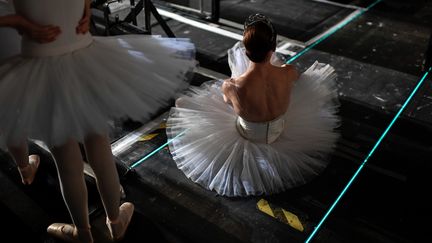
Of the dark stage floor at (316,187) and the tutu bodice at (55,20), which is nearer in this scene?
the tutu bodice at (55,20)

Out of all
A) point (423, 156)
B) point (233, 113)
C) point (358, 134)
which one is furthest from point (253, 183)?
point (423, 156)

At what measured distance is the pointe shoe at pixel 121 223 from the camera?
185 centimetres

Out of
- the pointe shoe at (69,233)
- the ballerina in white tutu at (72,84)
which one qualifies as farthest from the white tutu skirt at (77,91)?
the pointe shoe at (69,233)

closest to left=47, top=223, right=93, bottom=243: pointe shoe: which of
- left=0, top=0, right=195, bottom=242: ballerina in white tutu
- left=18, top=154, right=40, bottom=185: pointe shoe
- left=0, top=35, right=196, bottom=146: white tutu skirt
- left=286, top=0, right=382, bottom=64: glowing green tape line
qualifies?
left=0, top=0, right=195, bottom=242: ballerina in white tutu

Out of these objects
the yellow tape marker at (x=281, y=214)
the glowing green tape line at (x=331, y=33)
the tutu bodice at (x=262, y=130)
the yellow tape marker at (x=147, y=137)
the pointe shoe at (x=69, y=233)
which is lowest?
the yellow tape marker at (x=281, y=214)

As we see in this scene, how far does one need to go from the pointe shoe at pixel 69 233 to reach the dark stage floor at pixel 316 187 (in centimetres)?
5

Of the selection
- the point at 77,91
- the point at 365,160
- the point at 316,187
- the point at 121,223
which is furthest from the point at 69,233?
the point at 365,160

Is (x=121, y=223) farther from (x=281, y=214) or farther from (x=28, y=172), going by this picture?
(x=281, y=214)

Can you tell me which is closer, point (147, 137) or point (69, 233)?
point (69, 233)

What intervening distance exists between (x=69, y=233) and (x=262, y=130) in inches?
41.0

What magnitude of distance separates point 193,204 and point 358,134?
1137 mm

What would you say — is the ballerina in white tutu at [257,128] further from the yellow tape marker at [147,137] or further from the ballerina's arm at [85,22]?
the ballerina's arm at [85,22]

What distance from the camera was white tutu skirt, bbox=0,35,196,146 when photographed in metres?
1.31

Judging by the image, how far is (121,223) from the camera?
1.87 m
